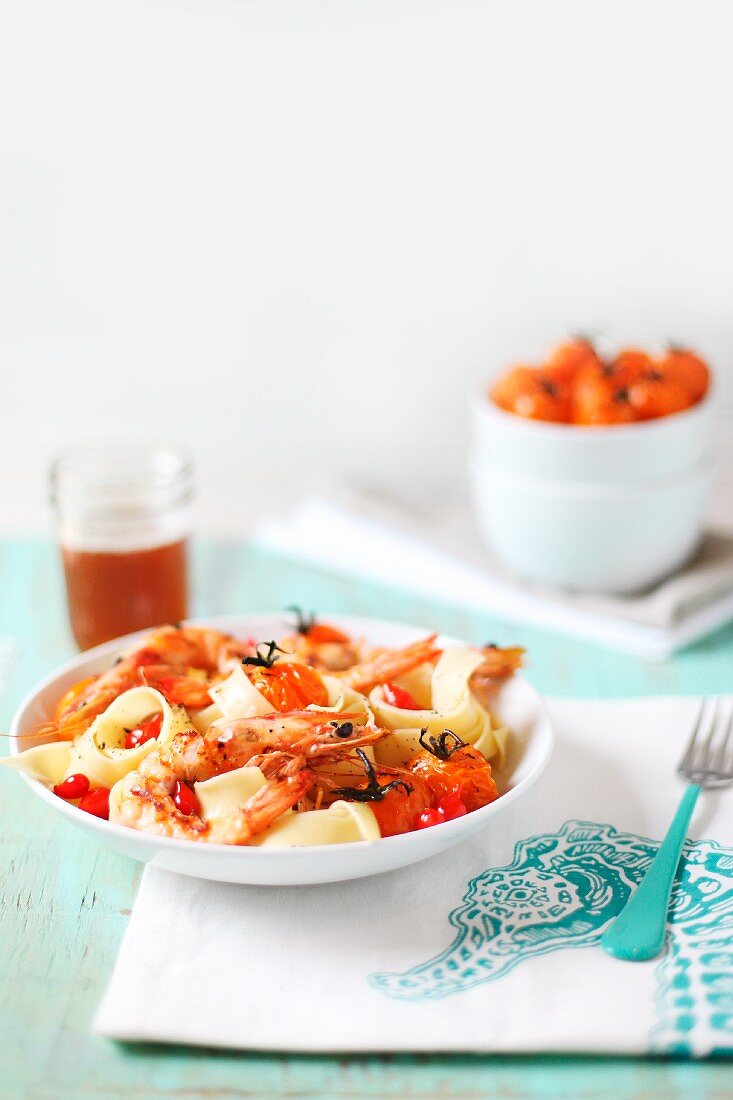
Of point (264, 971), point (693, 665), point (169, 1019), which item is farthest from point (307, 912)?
point (693, 665)

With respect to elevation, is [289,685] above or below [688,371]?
below

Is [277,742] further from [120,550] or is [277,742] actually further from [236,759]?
[120,550]

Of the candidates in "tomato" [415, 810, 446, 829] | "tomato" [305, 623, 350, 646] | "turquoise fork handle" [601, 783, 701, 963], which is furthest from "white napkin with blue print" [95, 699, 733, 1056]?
"tomato" [305, 623, 350, 646]

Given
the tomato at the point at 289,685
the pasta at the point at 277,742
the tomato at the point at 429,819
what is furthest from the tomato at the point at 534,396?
the tomato at the point at 429,819

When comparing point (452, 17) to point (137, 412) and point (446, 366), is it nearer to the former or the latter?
point (446, 366)

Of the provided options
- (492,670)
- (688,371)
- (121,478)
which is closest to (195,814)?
(492,670)

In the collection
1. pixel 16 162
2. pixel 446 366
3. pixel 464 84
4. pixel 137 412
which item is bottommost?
pixel 137 412

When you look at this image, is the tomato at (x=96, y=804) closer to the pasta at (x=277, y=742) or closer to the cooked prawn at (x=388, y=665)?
the pasta at (x=277, y=742)
